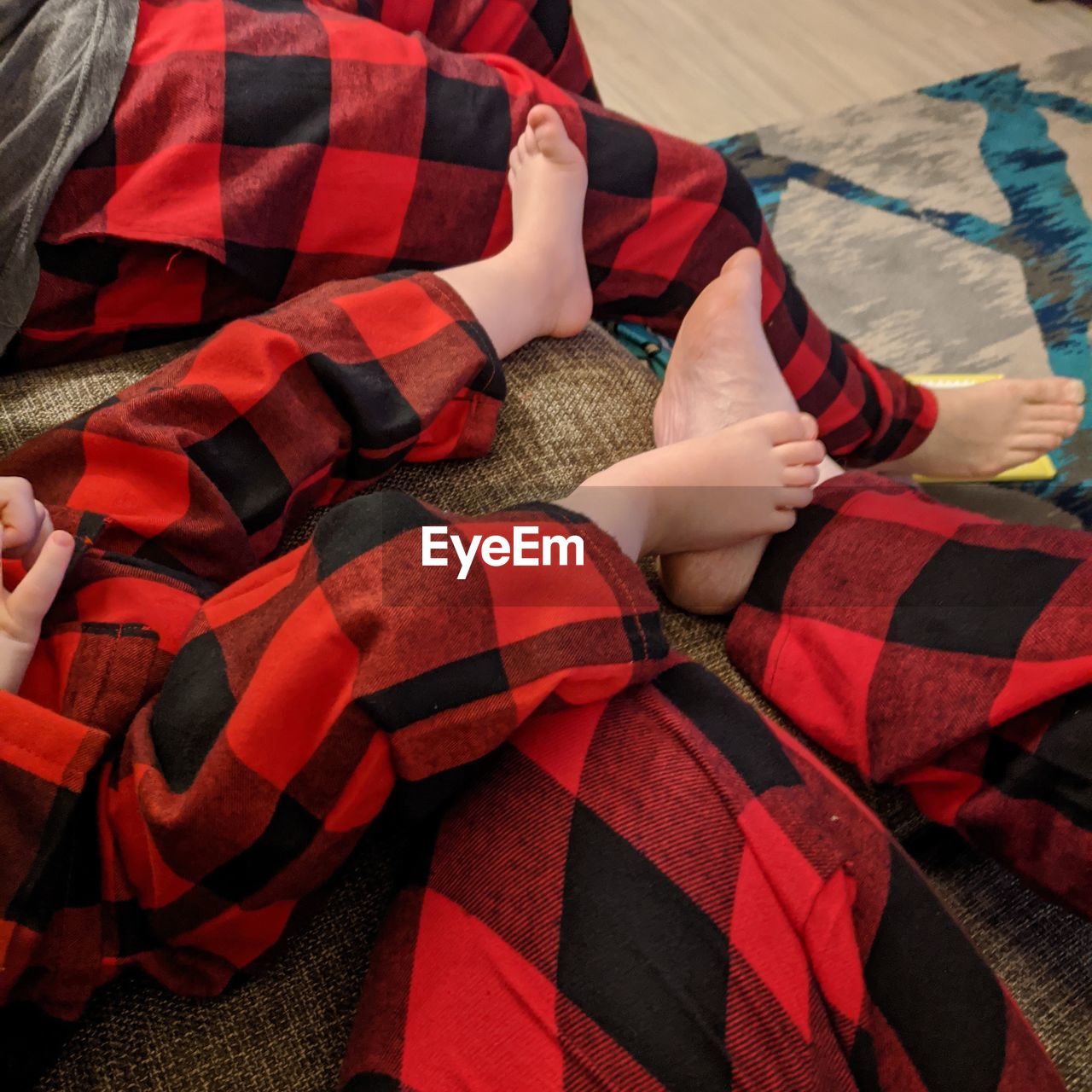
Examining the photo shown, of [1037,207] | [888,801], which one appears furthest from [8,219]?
[1037,207]

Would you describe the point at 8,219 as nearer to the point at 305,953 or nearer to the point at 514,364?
the point at 514,364

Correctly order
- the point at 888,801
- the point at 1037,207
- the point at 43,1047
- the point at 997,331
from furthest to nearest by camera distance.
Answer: the point at 1037,207 → the point at 997,331 → the point at 888,801 → the point at 43,1047

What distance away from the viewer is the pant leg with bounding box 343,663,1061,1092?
1.52 ft

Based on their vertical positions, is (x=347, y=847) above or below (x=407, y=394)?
below

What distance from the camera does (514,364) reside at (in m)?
0.85

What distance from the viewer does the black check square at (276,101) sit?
0.76 metres

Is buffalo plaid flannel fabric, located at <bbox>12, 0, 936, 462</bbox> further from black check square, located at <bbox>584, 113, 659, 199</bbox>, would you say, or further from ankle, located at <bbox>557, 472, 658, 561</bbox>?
ankle, located at <bbox>557, 472, 658, 561</bbox>

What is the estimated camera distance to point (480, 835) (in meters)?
0.52

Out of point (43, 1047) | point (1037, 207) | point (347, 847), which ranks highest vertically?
point (1037, 207)

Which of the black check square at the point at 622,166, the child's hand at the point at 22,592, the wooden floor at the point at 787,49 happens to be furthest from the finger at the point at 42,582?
the wooden floor at the point at 787,49

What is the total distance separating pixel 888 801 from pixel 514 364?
474 millimetres

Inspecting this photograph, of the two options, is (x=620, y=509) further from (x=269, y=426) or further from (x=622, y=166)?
(x=622, y=166)

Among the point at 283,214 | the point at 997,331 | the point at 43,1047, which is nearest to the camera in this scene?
the point at 43,1047

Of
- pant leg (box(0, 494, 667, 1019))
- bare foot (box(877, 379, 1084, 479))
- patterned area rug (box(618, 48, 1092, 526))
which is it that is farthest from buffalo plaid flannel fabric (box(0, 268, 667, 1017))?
patterned area rug (box(618, 48, 1092, 526))
